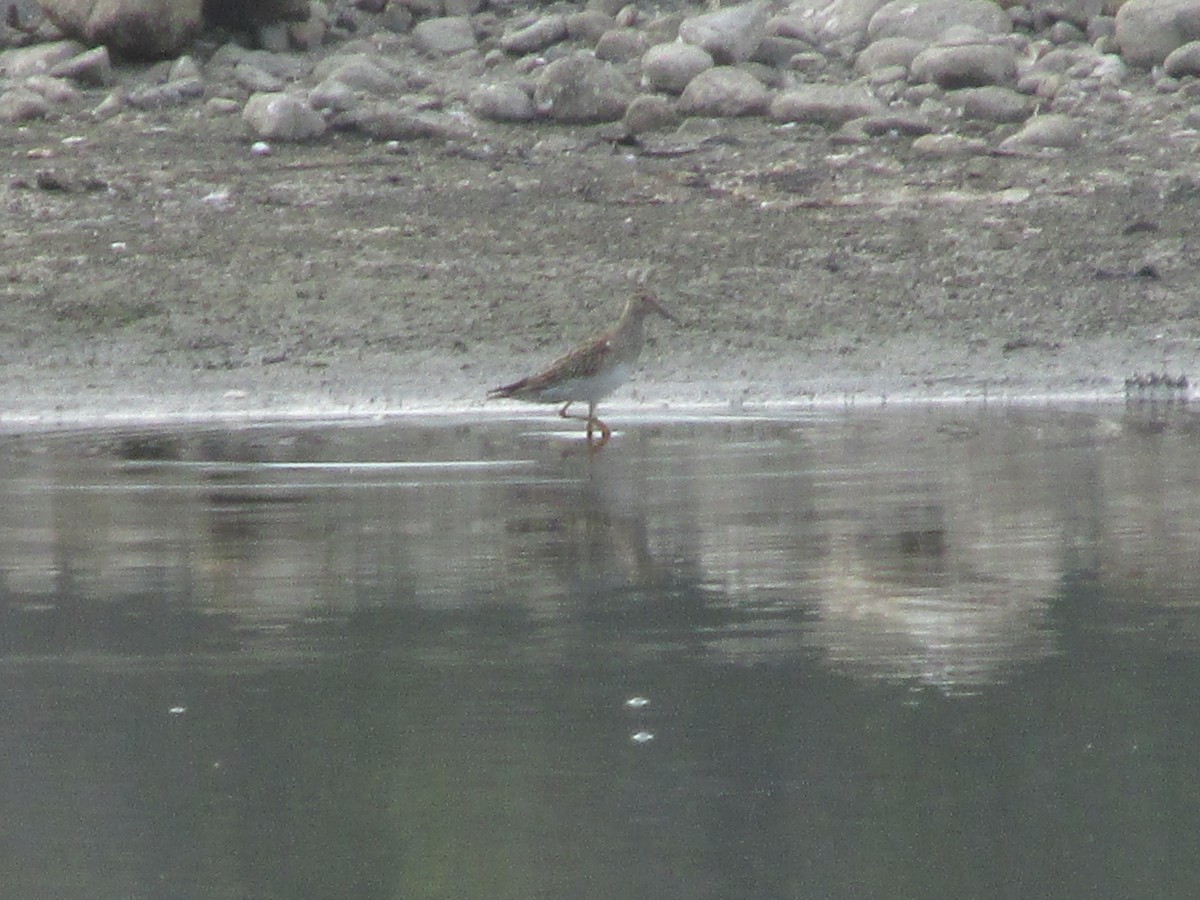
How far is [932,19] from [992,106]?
5.72 feet

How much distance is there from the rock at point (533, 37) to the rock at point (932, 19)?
249 cm

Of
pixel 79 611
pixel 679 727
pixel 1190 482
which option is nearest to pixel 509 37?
pixel 1190 482

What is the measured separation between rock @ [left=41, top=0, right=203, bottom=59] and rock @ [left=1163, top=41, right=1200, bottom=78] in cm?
744

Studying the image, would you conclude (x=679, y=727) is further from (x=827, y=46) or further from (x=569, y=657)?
(x=827, y=46)

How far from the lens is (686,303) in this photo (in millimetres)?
15789

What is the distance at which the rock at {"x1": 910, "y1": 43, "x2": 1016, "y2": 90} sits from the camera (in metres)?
18.9

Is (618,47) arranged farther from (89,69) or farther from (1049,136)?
(89,69)

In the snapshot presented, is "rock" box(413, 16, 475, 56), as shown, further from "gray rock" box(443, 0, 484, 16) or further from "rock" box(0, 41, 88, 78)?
"rock" box(0, 41, 88, 78)

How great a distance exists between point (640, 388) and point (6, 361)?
3.72 meters

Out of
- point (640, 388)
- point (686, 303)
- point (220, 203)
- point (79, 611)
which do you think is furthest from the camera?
point (220, 203)

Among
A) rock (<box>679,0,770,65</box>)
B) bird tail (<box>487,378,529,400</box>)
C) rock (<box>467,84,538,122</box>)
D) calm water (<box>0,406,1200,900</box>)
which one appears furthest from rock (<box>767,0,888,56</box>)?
calm water (<box>0,406,1200,900</box>)

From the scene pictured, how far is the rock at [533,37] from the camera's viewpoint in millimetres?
19922

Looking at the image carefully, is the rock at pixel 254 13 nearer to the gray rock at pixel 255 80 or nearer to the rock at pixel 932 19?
the gray rock at pixel 255 80

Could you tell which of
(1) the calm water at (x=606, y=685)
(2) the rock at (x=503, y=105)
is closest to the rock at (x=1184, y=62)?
(2) the rock at (x=503, y=105)
